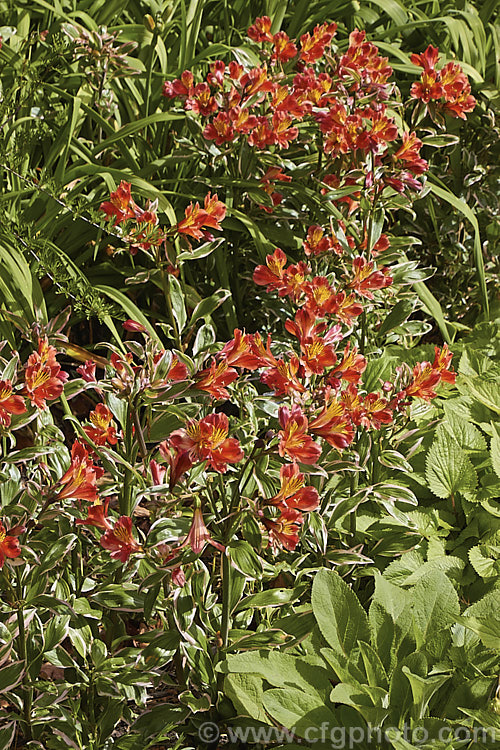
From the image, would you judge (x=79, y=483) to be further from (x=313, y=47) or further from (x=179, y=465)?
(x=313, y=47)

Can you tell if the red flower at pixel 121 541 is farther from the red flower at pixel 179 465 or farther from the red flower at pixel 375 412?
the red flower at pixel 375 412

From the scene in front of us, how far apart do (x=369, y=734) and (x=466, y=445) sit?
92cm

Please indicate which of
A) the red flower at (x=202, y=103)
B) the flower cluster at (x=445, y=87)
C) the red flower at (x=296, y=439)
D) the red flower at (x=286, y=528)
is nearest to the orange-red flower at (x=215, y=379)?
the red flower at (x=296, y=439)

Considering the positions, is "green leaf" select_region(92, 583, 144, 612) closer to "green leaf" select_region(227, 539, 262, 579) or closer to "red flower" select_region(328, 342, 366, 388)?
"green leaf" select_region(227, 539, 262, 579)

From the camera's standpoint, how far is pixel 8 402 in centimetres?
118

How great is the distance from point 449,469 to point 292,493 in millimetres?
785

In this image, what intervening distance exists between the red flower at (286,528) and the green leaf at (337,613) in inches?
9.3

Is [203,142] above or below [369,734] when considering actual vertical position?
above

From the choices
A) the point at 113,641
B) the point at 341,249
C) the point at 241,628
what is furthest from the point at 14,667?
the point at 341,249

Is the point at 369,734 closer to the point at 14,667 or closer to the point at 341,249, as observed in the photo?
the point at 14,667

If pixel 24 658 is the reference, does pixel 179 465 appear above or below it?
above

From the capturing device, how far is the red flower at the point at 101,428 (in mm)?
1414

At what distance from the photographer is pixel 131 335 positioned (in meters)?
2.52

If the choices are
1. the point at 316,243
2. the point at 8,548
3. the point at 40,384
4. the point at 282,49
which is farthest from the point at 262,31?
the point at 8,548
